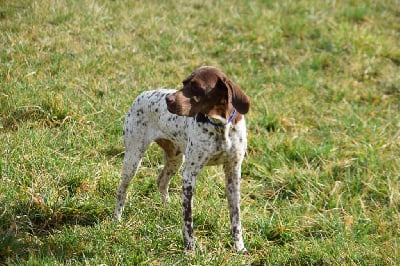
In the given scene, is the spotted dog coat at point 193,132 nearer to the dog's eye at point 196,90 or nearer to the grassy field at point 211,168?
the dog's eye at point 196,90

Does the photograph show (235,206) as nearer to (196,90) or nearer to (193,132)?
(193,132)

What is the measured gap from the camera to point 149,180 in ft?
19.0

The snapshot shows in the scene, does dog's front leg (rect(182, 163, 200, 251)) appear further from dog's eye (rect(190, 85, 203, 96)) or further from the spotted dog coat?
dog's eye (rect(190, 85, 203, 96))

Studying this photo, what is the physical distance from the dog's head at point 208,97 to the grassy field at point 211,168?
114 cm

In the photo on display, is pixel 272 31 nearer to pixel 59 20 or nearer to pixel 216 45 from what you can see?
pixel 216 45

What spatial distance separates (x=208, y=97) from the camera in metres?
4.19

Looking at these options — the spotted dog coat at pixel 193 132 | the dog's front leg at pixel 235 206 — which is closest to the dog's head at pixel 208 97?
the spotted dog coat at pixel 193 132

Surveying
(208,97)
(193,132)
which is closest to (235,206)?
(193,132)

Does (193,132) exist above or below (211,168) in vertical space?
above

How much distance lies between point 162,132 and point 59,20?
462cm

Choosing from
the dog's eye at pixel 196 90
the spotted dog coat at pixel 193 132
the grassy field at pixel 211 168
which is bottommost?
the grassy field at pixel 211 168

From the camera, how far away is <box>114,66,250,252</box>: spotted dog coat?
13.6 ft

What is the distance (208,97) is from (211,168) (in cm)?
210

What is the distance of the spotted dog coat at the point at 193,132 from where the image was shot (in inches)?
164
